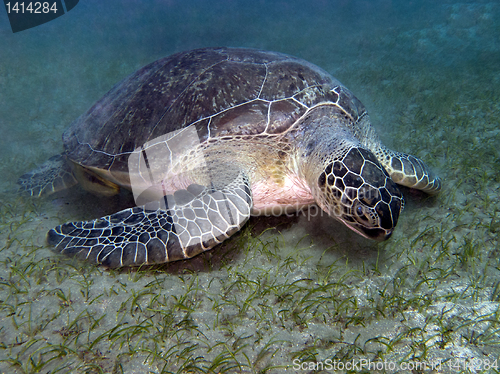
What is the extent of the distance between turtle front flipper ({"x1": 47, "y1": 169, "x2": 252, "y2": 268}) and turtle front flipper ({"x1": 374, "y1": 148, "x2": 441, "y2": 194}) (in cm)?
170

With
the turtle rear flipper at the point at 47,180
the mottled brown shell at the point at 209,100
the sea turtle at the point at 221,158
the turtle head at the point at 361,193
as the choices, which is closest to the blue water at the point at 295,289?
the turtle rear flipper at the point at 47,180

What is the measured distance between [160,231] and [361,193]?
5.46 feet

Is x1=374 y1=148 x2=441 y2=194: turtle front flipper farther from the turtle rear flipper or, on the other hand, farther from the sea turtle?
the turtle rear flipper

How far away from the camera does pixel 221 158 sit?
9.31ft

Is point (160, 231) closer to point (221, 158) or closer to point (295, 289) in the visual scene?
point (221, 158)

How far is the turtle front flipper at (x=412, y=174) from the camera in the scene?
285 centimetres

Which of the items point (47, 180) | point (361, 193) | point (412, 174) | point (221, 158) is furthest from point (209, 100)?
point (47, 180)

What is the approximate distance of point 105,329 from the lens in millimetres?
1638

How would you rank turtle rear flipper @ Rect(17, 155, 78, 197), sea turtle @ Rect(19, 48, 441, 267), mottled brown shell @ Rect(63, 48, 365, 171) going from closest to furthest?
1. sea turtle @ Rect(19, 48, 441, 267)
2. mottled brown shell @ Rect(63, 48, 365, 171)
3. turtle rear flipper @ Rect(17, 155, 78, 197)

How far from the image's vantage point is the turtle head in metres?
1.96

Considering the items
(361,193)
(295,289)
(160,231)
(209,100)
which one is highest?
(209,100)

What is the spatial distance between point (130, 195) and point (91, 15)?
35.4 m

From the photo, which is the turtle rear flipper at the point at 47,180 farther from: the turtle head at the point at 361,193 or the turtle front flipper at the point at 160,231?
the turtle head at the point at 361,193

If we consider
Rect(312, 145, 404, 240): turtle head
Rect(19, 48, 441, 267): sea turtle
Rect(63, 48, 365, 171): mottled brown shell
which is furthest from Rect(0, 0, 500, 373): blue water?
Rect(63, 48, 365, 171): mottled brown shell
